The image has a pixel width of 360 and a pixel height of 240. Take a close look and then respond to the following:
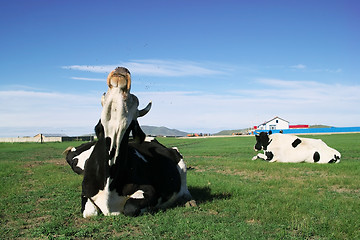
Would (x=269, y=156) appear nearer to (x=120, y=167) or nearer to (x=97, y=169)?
(x=120, y=167)

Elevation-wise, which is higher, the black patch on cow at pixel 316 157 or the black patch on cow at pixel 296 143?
the black patch on cow at pixel 296 143

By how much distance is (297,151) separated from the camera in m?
17.8

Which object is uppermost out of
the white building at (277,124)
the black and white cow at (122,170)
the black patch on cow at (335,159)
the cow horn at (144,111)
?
the white building at (277,124)

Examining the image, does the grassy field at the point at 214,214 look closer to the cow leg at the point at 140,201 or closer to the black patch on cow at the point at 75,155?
the cow leg at the point at 140,201

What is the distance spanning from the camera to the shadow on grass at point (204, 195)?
8342 millimetres

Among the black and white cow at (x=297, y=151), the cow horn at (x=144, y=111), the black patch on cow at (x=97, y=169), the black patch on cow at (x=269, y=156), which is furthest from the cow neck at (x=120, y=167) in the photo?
the black patch on cow at (x=269, y=156)

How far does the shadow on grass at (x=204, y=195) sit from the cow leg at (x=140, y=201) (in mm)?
1590

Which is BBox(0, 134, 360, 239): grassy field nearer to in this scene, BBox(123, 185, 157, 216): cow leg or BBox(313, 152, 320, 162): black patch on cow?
BBox(123, 185, 157, 216): cow leg

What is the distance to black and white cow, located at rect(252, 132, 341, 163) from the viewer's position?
56.1 ft

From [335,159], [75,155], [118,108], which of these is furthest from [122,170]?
[335,159]

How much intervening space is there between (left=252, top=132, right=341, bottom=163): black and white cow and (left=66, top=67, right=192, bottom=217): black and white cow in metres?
11.3

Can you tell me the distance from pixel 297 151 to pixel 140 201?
13.2 m

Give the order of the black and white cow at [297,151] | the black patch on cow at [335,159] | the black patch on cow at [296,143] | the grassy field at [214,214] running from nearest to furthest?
1. the grassy field at [214,214]
2. the black patch on cow at [335,159]
3. the black and white cow at [297,151]
4. the black patch on cow at [296,143]

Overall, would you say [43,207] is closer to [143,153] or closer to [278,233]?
[143,153]
